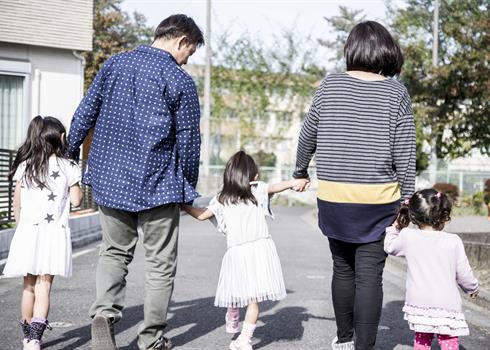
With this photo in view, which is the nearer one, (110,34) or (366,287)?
(366,287)

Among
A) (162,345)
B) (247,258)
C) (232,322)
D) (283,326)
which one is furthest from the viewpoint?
(283,326)

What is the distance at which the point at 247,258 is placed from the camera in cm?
489

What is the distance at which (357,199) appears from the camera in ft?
13.2

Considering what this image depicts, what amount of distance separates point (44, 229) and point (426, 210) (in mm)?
2198

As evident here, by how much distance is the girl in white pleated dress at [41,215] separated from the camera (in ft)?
15.0

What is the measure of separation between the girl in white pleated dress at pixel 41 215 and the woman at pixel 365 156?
157 cm

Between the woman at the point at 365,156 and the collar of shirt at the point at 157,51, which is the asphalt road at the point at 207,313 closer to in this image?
the woman at the point at 365,156

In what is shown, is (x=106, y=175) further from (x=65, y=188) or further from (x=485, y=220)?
(x=485, y=220)

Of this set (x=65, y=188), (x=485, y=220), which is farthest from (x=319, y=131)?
(x=485, y=220)

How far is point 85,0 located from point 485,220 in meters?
12.0

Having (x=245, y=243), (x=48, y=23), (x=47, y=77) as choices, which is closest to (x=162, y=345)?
(x=245, y=243)

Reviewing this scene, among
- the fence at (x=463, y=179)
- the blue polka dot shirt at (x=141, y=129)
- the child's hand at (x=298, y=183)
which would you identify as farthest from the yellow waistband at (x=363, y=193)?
the fence at (x=463, y=179)

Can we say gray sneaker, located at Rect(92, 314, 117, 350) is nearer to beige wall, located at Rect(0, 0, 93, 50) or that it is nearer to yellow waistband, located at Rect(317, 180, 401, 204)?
yellow waistband, located at Rect(317, 180, 401, 204)

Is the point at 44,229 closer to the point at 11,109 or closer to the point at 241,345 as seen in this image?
the point at 241,345
